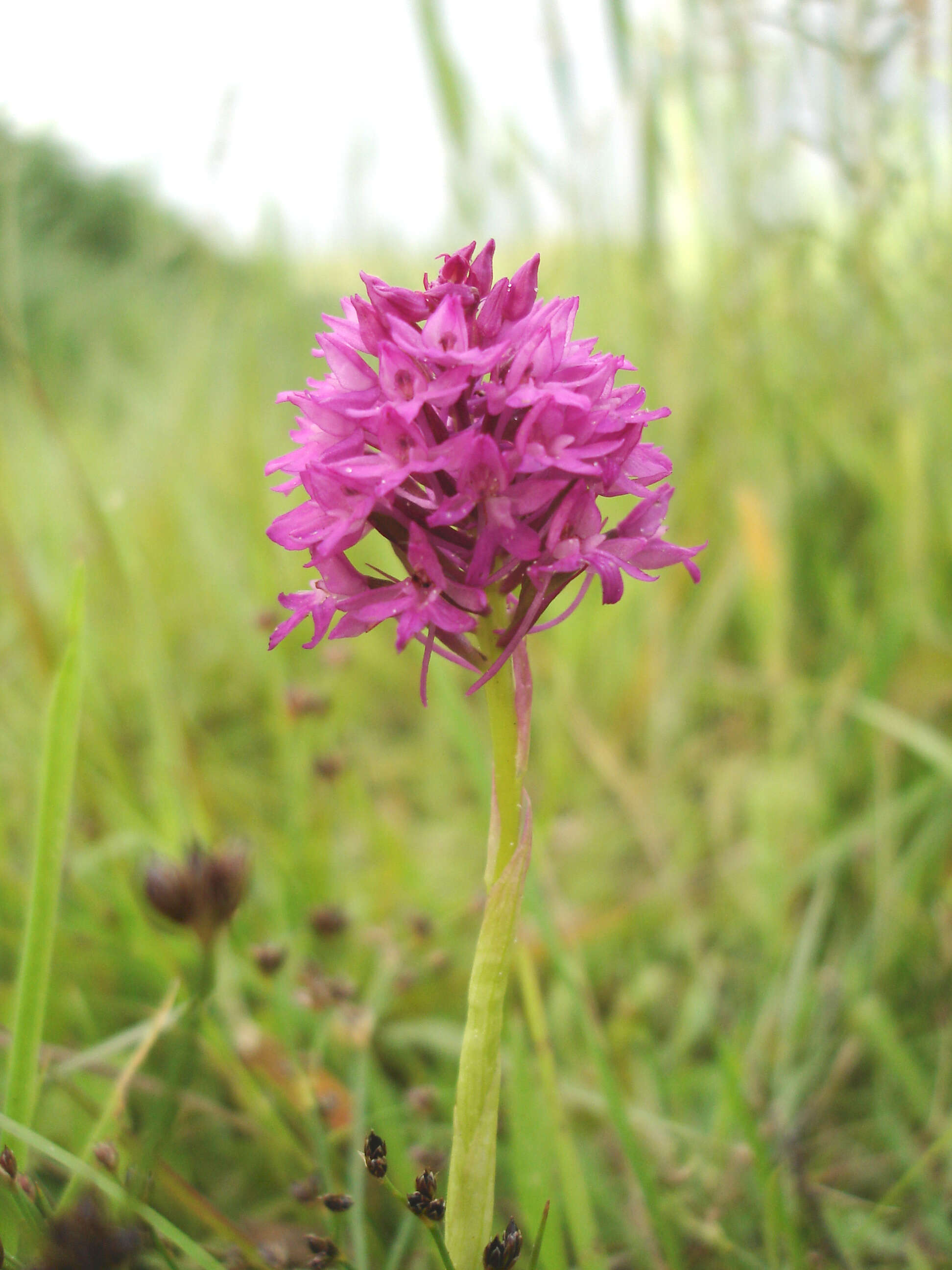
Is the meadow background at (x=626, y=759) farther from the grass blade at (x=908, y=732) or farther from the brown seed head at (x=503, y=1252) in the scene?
the brown seed head at (x=503, y=1252)

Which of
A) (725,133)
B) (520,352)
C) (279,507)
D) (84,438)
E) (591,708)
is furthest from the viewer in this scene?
(84,438)

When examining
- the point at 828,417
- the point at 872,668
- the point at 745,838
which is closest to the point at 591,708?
the point at 745,838

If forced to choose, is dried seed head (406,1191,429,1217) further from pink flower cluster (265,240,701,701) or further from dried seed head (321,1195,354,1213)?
pink flower cluster (265,240,701,701)

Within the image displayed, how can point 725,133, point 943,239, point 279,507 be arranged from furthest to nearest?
point 279,507, point 725,133, point 943,239

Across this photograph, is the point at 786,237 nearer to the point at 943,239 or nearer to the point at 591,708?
the point at 943,239

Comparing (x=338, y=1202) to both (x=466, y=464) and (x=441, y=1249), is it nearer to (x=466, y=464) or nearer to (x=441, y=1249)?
(x=441, y=1249)

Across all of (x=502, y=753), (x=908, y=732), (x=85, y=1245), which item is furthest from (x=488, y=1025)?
(x=908, y=732)

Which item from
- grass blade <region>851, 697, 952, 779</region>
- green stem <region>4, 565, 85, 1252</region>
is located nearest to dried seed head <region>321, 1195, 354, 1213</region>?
green stem <region>4, 565, 85, 1252</region>
